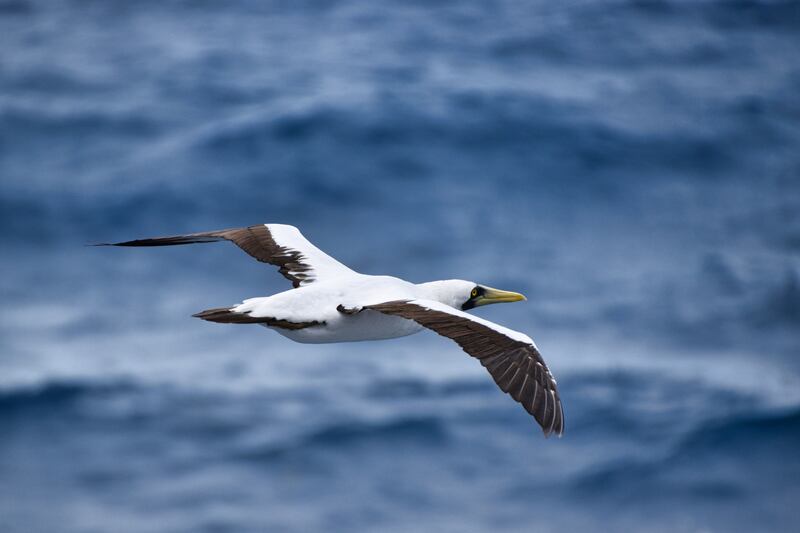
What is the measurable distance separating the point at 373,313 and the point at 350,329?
0.25 m

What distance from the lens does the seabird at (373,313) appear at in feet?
37.8

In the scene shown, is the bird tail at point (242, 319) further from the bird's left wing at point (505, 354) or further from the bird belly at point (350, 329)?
the bird's left wing at point (505, 354)

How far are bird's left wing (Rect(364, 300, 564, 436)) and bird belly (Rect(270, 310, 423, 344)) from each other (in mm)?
595

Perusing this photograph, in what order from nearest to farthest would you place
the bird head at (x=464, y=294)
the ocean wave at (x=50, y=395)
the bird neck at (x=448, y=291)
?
the bird neck at (x=448, y=291) → the bird head at (x=464, y=294) → the ocean wave at (x=50, y=395)

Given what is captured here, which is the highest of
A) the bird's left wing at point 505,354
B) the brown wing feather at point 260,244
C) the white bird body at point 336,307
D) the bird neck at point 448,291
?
the brown wing feather at point 260,244

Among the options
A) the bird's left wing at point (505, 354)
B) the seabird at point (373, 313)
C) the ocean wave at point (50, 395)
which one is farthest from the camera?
→ the ocean wave at point (50, 395)

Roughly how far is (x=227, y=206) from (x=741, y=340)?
35.5 ft

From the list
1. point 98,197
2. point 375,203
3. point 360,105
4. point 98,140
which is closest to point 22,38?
point 98,140

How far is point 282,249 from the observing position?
1427 cm

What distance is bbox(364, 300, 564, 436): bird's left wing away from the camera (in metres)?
11.3

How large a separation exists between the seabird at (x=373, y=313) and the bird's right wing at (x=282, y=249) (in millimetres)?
10

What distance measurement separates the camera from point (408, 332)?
13133 mm

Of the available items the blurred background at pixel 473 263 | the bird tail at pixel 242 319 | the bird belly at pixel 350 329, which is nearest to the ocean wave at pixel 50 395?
the blurred background at pixel 473 263

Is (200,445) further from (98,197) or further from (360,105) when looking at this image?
(360,105)
